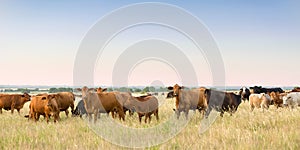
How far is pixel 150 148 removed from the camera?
6.78 metres

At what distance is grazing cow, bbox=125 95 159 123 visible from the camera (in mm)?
12820

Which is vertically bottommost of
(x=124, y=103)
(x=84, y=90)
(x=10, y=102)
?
(x=10, y=102)

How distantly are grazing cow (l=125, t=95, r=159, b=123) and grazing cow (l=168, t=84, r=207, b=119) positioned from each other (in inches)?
40.6

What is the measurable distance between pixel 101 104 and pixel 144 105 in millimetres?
1882

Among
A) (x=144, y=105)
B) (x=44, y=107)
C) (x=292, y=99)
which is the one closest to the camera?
(x=144, y=105)

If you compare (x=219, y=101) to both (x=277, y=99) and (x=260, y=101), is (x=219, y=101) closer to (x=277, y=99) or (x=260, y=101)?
(x=260, y=101)

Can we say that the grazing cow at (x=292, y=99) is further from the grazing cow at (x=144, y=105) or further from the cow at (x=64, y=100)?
the cow at (x=64, y=100)

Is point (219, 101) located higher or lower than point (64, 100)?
lower

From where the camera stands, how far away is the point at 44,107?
1323 centimetres

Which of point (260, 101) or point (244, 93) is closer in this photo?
point (260, 101)

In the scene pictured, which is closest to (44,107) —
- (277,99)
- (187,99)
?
(187,99)

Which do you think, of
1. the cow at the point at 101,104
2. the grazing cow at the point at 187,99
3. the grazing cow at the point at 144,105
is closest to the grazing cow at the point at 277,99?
the grazing cow at the point at 187,99

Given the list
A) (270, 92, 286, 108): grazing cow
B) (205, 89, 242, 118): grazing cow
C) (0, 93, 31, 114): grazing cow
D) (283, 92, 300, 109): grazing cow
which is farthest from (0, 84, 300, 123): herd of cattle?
(270, 92, 286, 108): grazing cow

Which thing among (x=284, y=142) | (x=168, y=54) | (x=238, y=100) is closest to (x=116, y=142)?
(x=284, y=142)
